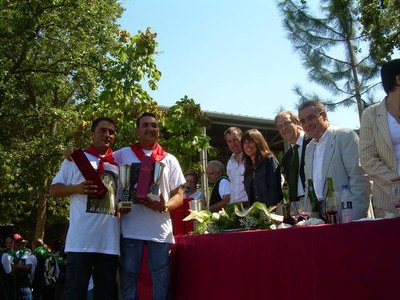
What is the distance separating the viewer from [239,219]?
3516mm

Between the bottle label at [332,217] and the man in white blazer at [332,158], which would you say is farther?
the man in white blazer at [332,158]

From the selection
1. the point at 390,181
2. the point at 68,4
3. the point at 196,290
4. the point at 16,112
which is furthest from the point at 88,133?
the point at 16,112

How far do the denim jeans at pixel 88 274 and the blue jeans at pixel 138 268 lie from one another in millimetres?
86

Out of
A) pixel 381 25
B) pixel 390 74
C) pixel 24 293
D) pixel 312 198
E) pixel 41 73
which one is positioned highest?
pixel 41 73

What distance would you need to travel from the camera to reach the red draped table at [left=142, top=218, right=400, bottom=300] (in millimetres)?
2605

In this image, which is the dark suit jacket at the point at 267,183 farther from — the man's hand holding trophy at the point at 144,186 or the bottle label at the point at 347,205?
the bottle label at the point at 347,205

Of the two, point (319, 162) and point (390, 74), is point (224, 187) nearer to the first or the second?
point (319, 162)

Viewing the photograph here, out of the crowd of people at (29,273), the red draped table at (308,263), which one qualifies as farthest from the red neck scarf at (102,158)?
the crowd of people at (29,273)

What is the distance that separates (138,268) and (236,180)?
7.13 feet

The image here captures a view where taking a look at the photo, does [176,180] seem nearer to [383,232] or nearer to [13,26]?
[383,232]

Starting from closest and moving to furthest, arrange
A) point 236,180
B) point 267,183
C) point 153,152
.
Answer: point 153,152 → point 267,183 → point 236,180

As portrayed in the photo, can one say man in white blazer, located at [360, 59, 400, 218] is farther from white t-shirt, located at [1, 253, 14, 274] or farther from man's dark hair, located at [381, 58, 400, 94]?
white t-shirt, located at [1, 253, 14, 274]

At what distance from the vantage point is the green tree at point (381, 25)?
12.1 meters

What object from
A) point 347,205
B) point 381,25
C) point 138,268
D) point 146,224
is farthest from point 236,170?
point 381,25
